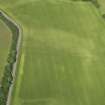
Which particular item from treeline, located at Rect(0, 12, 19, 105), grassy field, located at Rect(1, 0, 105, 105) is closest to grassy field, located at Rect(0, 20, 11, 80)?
treeline, located at Rect(0, 12, 19, 105)

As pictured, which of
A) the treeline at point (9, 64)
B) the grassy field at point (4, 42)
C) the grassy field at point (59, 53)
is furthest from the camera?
the grassy field at point (4, 42)

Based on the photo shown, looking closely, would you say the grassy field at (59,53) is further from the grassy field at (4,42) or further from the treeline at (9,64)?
the grassy field at (4,42)

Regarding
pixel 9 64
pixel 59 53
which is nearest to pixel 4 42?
pixel 9 64

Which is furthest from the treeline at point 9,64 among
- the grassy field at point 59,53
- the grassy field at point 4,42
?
the grassy field at point 59,53

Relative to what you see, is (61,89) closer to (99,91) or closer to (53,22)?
(99,91)

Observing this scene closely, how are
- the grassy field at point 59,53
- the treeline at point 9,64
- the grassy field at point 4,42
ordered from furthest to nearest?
the grassy field at point 4,42
the grassy field at point 59,53
the treeline at point 9,64

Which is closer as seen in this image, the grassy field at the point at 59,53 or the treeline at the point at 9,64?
the treeline at the point at 9,64
